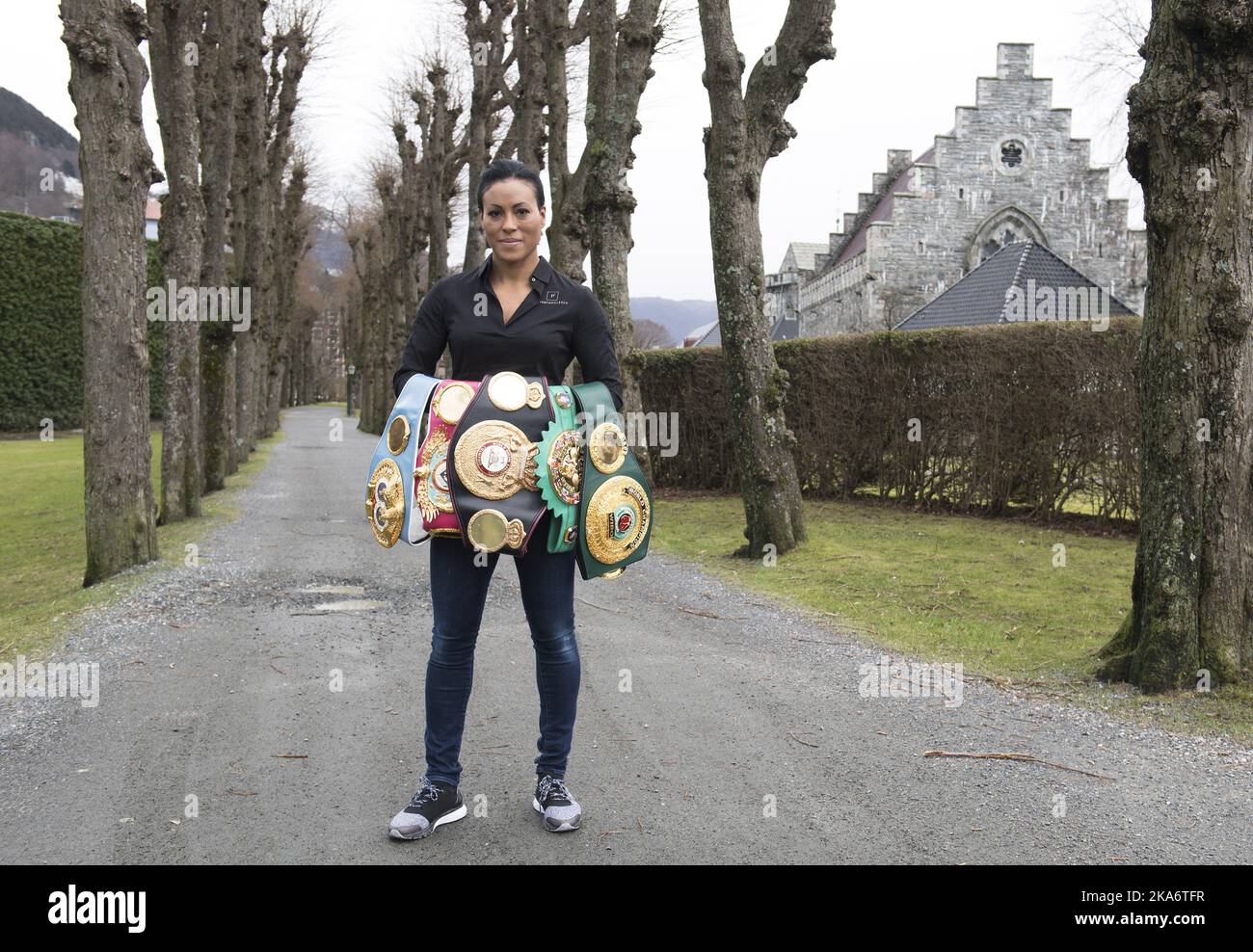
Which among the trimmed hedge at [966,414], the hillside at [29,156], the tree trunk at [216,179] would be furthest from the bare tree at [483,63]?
the hillside at [29,156]

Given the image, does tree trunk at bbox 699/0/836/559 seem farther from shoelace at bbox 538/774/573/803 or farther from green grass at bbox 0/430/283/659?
shoelace at bbox 538/774/573/803

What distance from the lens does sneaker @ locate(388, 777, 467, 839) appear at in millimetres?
3357

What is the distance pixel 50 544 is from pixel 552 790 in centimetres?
1094

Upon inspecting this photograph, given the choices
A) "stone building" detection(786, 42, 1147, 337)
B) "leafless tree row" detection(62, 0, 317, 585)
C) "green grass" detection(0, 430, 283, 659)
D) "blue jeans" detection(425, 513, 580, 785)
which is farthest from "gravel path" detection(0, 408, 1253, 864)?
"stone building" detection(786, 42, 1147, 337)

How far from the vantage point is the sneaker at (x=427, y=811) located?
336 cm

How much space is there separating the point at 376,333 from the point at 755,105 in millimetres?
32850

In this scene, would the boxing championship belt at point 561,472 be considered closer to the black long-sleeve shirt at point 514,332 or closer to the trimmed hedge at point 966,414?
the black long-sleeve shirt at point 514,332

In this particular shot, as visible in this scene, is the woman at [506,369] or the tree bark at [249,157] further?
the tree bark at [249,157]

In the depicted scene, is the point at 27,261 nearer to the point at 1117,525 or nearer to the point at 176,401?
the point at 176,401

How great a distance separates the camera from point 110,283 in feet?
28.0

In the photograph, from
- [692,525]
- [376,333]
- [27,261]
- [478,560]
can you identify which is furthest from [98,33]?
[376,333]

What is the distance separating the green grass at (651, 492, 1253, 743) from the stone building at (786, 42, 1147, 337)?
3209cm

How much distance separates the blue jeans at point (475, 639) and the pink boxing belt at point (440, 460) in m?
0.13

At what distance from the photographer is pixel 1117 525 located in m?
12.2
